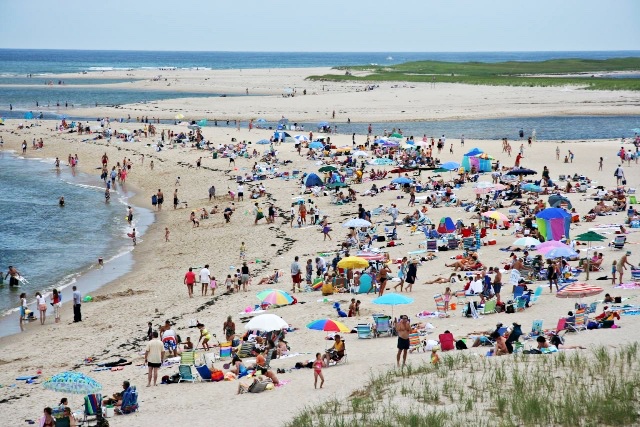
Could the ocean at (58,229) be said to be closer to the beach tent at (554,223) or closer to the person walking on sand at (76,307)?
the person walking on sand at (76,307)

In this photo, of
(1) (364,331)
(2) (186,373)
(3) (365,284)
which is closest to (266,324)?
(2) (186,373)

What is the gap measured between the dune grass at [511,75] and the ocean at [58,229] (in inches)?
2630

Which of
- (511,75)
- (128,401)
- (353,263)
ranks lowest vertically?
(128,401)

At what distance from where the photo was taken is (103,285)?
26.8 metres

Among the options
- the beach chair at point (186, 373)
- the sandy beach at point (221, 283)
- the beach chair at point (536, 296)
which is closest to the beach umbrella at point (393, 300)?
the sandy beach at point (221, 283)

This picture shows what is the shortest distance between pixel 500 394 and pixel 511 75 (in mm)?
112616

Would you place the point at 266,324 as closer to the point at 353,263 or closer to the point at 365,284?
the point at 365,284

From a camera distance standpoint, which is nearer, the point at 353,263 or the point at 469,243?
the point at 353,263

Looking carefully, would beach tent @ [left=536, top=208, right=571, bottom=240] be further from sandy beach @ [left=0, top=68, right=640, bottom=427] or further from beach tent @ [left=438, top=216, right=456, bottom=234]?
beach tent @ [left=438, top=216, right=456, bottom=234]

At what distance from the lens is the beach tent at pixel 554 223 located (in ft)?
81.4

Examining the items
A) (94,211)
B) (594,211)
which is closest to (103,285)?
(94,211)

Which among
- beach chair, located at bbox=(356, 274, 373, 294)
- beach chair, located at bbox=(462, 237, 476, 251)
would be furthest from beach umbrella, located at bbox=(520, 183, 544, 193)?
beach chair, located at bbox=(356, 274, 373, 294)

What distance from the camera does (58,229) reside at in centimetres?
3512

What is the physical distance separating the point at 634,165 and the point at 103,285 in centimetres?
2805
